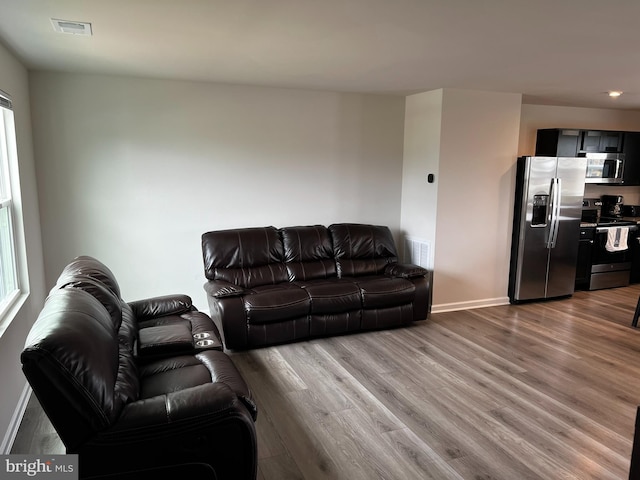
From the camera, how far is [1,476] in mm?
1945

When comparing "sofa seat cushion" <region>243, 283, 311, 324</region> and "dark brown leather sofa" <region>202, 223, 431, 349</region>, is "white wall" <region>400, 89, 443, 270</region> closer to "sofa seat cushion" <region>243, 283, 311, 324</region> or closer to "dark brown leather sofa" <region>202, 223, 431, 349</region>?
"dark brown leather sofa" <region>202, 223, 431, 349</region>

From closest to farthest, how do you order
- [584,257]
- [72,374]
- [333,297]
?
[72,374]
[333,297]
[584,257]

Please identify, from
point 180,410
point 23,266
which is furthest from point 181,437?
point 23,266

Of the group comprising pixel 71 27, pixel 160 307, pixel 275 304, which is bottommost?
pixel 275 304

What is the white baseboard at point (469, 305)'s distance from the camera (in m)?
5.36

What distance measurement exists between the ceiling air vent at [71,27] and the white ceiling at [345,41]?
→ 52 millimetres

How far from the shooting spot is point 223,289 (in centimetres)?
417

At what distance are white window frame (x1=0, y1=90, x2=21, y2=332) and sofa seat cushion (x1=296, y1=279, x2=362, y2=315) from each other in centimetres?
239

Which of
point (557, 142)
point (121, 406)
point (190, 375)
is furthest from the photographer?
point (557, 142)

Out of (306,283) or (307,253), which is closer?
(306,283)

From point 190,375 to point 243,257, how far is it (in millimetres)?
2265

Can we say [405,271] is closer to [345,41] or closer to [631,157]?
[345,41]

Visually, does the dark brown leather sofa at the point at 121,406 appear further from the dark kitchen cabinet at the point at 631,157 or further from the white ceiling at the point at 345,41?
the dark kitchen cabinet at the point at 631,157

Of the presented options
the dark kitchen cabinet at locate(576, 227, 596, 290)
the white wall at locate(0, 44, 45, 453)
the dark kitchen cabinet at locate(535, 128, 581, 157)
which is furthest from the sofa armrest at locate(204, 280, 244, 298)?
the dark kitchen cabinet at locate(576, 227, 596, 290)
